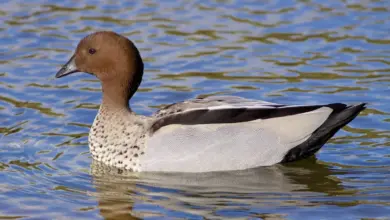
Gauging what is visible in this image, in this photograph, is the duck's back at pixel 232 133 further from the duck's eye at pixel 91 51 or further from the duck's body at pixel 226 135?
the duck's eye at pixel 91 51

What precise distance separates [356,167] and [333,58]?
139 inches

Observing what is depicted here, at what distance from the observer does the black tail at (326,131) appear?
10.2m

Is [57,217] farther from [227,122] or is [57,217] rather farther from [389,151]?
[389,151]

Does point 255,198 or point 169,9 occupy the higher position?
point 169,9

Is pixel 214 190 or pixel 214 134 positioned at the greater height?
pixel 214 134

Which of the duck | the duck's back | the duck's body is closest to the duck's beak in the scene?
the duck

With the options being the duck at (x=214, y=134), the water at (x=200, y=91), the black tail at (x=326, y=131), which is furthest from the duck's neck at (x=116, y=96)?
the black tail at (x=326, y=131)

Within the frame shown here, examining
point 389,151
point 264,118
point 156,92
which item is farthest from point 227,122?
point 156,92

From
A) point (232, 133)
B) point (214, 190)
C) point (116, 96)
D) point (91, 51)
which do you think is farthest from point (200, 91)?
point (214, 190)

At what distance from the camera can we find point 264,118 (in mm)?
10133

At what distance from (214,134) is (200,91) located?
2512 mm

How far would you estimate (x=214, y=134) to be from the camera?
10.1 metres

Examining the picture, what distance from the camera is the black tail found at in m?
10.2

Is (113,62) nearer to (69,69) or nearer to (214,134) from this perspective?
(69,69)
